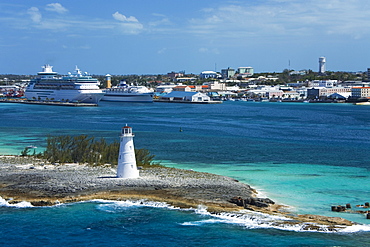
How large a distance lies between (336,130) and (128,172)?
2861 centimetres

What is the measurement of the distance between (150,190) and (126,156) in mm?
1684

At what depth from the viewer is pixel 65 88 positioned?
84500 mm

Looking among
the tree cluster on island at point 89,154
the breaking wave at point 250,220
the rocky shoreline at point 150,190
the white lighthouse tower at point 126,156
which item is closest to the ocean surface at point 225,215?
the breaking wave at point 250,220

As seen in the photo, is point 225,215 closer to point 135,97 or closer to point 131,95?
point 131,95

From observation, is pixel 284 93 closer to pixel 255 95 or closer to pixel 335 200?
pixel 255 95

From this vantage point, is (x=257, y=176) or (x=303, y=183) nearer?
(x=303, y=183)

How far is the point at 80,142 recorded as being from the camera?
23.8m

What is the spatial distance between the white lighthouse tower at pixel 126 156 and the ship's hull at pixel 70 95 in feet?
208

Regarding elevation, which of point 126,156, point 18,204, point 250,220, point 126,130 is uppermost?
point 126,130

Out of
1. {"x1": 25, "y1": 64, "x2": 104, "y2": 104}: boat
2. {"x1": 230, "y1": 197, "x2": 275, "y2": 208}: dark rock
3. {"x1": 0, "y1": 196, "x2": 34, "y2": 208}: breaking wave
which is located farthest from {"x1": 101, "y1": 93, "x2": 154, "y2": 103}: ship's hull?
{"x1": 230, "y1": 197, "x2": 275, "y2": 208}: dark rock

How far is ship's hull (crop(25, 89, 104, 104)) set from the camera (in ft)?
268

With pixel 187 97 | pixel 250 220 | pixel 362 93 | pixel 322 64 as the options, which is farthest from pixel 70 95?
pixel 322 64

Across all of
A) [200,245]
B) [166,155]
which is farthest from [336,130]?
[200,245]

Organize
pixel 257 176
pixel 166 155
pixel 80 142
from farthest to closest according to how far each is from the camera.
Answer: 1. pixel 166 155
2. pixel 80 142
3. pixel 257 176
